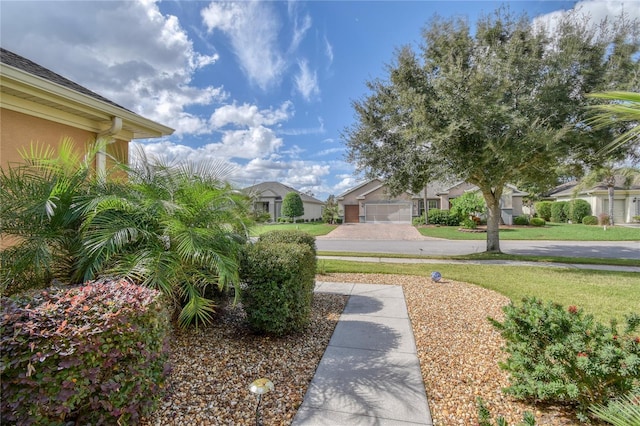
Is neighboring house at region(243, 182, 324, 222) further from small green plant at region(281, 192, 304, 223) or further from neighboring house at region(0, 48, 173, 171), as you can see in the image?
neighboring house at region(0, 48, 173, 171)

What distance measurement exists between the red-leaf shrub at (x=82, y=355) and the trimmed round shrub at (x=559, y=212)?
35351 mm

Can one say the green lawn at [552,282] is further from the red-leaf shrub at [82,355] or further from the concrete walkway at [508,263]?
the red-leaf shrub at [82,355]

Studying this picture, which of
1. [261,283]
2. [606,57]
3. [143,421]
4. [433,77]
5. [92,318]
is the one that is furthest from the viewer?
[433,77]

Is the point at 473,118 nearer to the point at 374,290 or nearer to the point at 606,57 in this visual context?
the point at 606,57

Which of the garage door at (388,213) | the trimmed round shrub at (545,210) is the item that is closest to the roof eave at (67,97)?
the garage door at (388,213)

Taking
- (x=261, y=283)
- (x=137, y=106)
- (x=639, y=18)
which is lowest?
(x=261, y=283)

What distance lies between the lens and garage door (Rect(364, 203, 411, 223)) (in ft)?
107

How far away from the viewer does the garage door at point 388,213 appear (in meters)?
Result: 32.8

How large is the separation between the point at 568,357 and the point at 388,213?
31.4m

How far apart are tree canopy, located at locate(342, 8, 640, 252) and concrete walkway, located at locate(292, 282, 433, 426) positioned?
6560 millimetres

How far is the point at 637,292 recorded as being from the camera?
20.8 ft

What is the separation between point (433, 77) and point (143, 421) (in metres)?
11.2

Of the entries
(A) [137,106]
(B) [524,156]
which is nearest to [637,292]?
(B) [524,156]

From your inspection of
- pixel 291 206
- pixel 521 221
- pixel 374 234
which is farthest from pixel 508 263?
pixel 291 206
